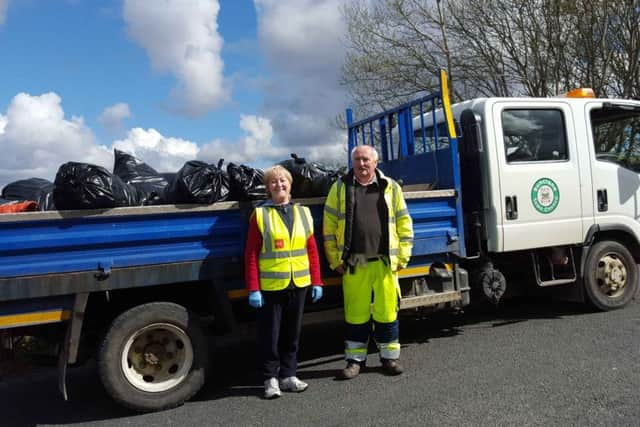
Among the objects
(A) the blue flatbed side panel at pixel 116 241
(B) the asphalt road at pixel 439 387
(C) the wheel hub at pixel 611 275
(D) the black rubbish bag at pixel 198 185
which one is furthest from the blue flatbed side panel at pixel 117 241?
(C) the wheel hub at pixel 611 275

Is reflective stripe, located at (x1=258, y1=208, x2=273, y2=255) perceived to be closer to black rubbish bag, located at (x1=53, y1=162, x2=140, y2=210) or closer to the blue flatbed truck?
the blue flatbed truck

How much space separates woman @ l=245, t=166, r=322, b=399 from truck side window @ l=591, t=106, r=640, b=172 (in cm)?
340

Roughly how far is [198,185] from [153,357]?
4.19 ft

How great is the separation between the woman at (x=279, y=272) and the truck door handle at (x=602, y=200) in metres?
3.22

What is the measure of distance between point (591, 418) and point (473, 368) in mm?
1084

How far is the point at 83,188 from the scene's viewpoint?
3.39 metres

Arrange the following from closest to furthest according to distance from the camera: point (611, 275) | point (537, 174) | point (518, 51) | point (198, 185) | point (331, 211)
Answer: point (198, 185), point (331, 211), point (537, 174), point (611, 275), point (518, 51)

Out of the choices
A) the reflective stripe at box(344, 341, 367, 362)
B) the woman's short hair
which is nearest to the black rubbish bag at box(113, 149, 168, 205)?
the woman's short hair

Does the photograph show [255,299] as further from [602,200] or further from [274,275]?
[602,200]

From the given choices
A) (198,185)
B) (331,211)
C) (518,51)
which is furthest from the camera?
(518,51)

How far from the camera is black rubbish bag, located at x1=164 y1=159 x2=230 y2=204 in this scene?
3672 mm

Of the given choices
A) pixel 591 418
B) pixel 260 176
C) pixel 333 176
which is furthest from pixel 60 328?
pixel 591 418

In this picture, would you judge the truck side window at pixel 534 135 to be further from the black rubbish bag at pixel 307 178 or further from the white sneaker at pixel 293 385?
the white sneaker at pixel 293 385

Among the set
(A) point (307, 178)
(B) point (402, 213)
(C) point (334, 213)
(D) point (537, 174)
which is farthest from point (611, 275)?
(A) point (307, 178)
